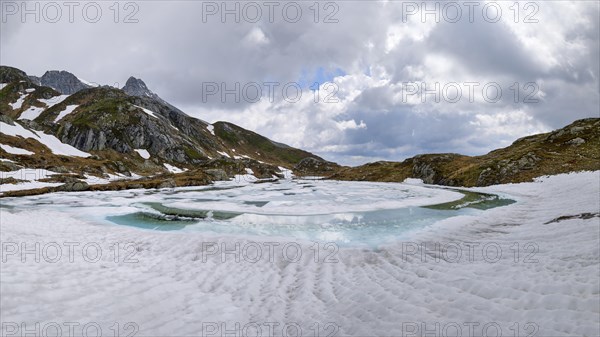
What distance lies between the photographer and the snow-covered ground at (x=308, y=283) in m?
9.38

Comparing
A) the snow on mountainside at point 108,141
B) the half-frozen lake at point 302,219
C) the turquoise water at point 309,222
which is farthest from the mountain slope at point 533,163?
the snow on mountainside at point 108,141

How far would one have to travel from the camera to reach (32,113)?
192 metres

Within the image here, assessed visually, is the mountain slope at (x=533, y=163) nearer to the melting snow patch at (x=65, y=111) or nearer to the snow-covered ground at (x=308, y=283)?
the snow-covered ground at (x=308, y=283)

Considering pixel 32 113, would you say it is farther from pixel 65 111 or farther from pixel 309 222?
pixel 309 222

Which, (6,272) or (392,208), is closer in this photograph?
(6,272)

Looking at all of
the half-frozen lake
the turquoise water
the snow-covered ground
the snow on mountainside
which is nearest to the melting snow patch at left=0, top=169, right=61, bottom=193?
the snow on mountainside

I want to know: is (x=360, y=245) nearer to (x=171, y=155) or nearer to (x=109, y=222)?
(x=109, y=222)

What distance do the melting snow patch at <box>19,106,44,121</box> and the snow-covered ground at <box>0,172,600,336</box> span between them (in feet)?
721

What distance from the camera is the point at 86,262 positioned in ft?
51.2

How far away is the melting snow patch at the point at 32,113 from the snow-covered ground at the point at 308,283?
21968 centimetres

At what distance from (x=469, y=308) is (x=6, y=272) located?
17.6 meters

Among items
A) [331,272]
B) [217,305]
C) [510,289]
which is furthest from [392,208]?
[217,305]

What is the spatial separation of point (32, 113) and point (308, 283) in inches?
9608

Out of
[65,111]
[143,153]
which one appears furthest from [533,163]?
[65,111]
